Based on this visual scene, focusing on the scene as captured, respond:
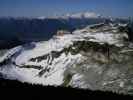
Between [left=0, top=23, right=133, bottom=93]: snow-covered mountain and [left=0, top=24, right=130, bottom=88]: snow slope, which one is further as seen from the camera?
[left=0, top=24, right=130, bottom=88]: snow slope

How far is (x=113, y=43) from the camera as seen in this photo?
6024 inches

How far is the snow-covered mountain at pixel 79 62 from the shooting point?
121625mm

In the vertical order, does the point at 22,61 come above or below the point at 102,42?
below

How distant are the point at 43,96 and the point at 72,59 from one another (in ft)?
416

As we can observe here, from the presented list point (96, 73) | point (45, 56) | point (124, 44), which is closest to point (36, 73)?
point (45, 56)

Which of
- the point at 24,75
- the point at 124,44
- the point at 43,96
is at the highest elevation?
the point at 43,96

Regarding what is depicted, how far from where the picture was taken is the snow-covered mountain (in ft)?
399

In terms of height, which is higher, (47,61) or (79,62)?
(79,62)

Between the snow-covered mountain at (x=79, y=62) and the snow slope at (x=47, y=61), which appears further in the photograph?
the snow slope at (x=47, y=61)

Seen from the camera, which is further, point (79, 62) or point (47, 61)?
point (47, 61)

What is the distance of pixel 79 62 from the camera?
144 meters

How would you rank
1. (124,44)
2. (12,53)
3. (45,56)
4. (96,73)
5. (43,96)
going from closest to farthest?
1. (43,96)
2. (96,73)
3. (124,44)
4. (45,56)
5. (12,53)

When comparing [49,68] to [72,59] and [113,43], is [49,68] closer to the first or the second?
[72,59]

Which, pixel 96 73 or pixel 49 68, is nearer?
pixel 96 73
